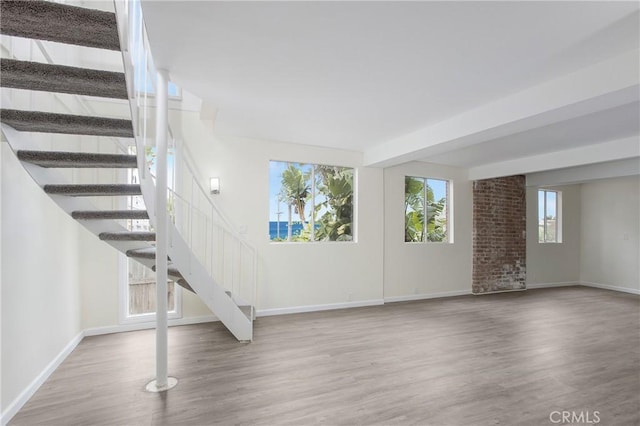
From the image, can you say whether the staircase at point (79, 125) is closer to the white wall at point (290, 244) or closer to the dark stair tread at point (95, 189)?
the dark stair tread at point (95, 189)

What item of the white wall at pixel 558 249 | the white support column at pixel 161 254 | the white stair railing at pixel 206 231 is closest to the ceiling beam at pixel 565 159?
the white wall at pixel 558 249

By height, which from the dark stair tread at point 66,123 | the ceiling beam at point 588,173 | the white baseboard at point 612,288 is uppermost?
the ceiling beam at point 588,173

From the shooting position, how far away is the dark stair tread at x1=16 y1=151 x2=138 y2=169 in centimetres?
236

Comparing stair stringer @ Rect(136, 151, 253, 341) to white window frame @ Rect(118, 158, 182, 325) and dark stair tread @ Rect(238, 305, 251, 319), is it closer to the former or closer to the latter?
dark stair tread @ Rect(238, 305, 251, 319)

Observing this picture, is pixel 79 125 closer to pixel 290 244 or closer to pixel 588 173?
pixel 290 244

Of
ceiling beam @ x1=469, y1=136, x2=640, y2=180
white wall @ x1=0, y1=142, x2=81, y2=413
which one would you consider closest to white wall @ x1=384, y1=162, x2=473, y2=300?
ceiling beam @ x1=469, y1=136, x2=640, y2=180

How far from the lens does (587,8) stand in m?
2.12

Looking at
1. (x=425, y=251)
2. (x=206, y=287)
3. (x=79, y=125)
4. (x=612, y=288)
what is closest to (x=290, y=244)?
(x=206, y=287)

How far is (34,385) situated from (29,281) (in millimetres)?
848

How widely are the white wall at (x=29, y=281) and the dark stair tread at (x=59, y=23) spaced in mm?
1236

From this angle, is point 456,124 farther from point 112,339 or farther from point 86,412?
point 112,339

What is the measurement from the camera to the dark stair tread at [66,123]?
6.90ft

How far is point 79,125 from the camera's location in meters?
2.16

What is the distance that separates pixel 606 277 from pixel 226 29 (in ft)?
32.3
